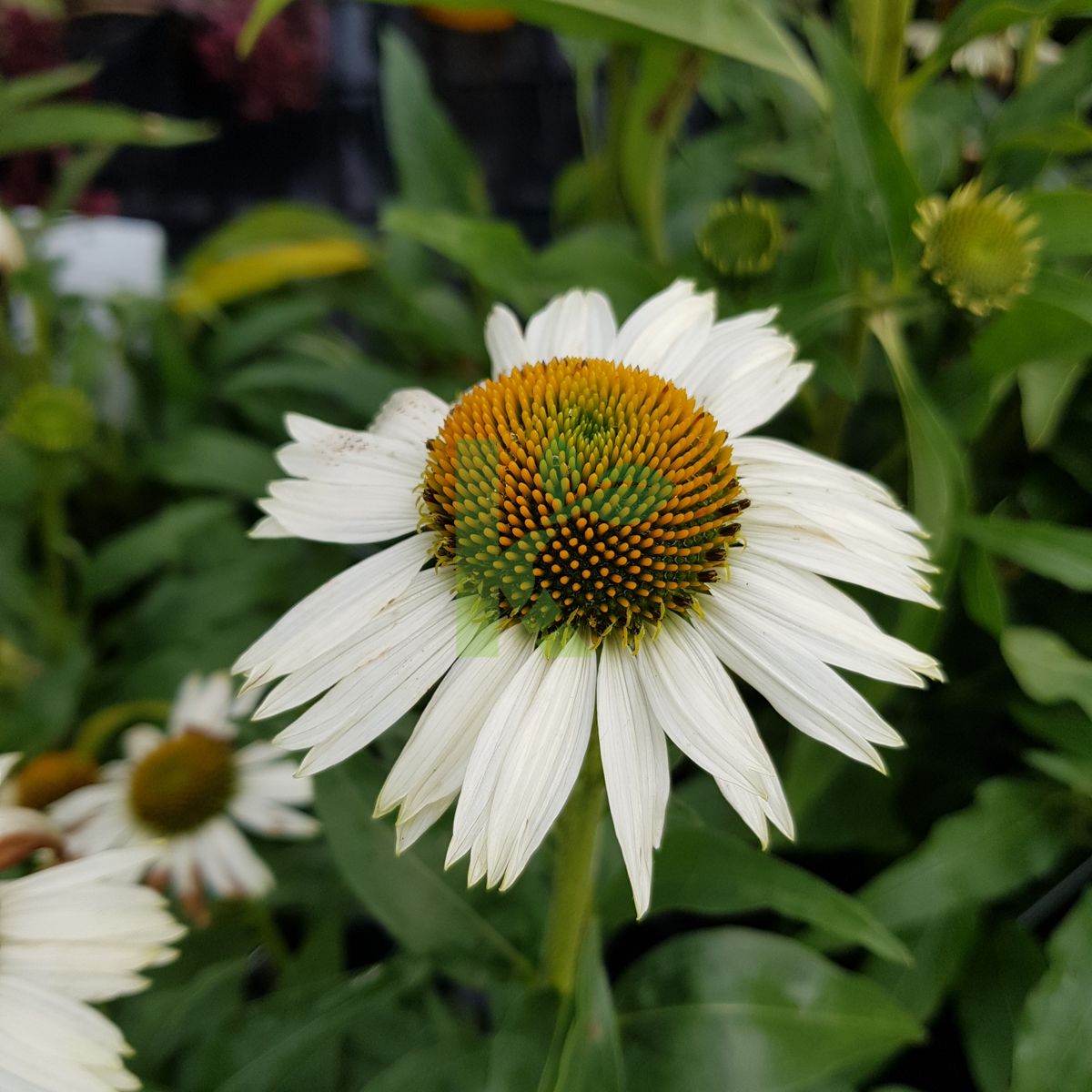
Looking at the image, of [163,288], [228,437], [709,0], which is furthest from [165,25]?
[709,0]

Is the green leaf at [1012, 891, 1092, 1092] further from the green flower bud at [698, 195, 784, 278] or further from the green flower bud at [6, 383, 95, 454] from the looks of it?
the green flower bud at [6, 383, 95, 454]

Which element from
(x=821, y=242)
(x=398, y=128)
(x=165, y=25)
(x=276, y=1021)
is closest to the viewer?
(x=276, y=1021)

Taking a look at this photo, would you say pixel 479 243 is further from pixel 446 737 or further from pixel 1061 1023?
pixel 1061 1023

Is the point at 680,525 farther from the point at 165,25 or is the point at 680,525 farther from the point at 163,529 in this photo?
the point at 165,25

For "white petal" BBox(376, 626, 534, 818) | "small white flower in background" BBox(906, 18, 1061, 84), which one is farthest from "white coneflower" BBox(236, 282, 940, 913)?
"small white flower in background" BBox(906, 18, 1061, 84)

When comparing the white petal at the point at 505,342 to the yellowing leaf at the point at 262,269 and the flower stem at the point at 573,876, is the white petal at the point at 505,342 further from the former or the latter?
the yellowing leaf at the point at 262,269

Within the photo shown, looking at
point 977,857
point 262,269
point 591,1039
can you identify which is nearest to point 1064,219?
point 977,857
